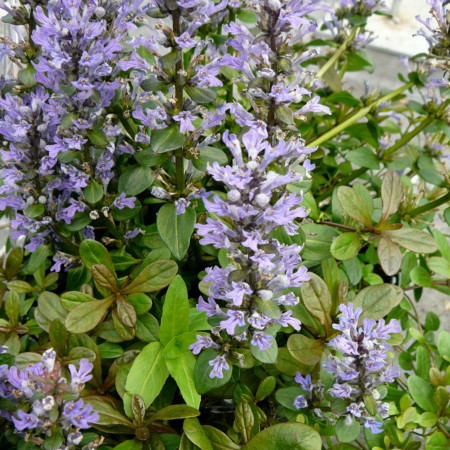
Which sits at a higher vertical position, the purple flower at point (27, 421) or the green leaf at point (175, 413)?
the purple flower at point (27, 421)

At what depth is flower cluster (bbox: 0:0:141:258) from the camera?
2.32 feet

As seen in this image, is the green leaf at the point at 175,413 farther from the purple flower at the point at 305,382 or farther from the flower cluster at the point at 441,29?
the flower cluster at the point at 441,29

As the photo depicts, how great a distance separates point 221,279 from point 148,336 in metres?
0.22

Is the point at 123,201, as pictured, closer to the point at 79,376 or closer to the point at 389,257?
the point at 79,376

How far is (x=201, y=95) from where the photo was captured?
76 centimetres

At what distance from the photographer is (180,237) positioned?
830mm

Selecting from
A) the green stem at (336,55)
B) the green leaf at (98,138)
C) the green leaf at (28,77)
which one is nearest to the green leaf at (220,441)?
the green leaf at (98,138)

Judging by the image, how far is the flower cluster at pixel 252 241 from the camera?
0.61 metres

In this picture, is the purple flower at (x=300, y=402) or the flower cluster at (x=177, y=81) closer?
the flower cluster at (x=177, y=81)

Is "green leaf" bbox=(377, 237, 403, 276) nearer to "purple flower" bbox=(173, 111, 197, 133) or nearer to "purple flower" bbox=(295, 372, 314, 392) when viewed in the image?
"purple flower" bbox=(295, 372, 314, 392)

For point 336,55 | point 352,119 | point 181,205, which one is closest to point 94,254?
point 181,205

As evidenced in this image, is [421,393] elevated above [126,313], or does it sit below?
below

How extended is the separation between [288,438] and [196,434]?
12 cm

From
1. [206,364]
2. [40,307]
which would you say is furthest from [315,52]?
[40,307]
